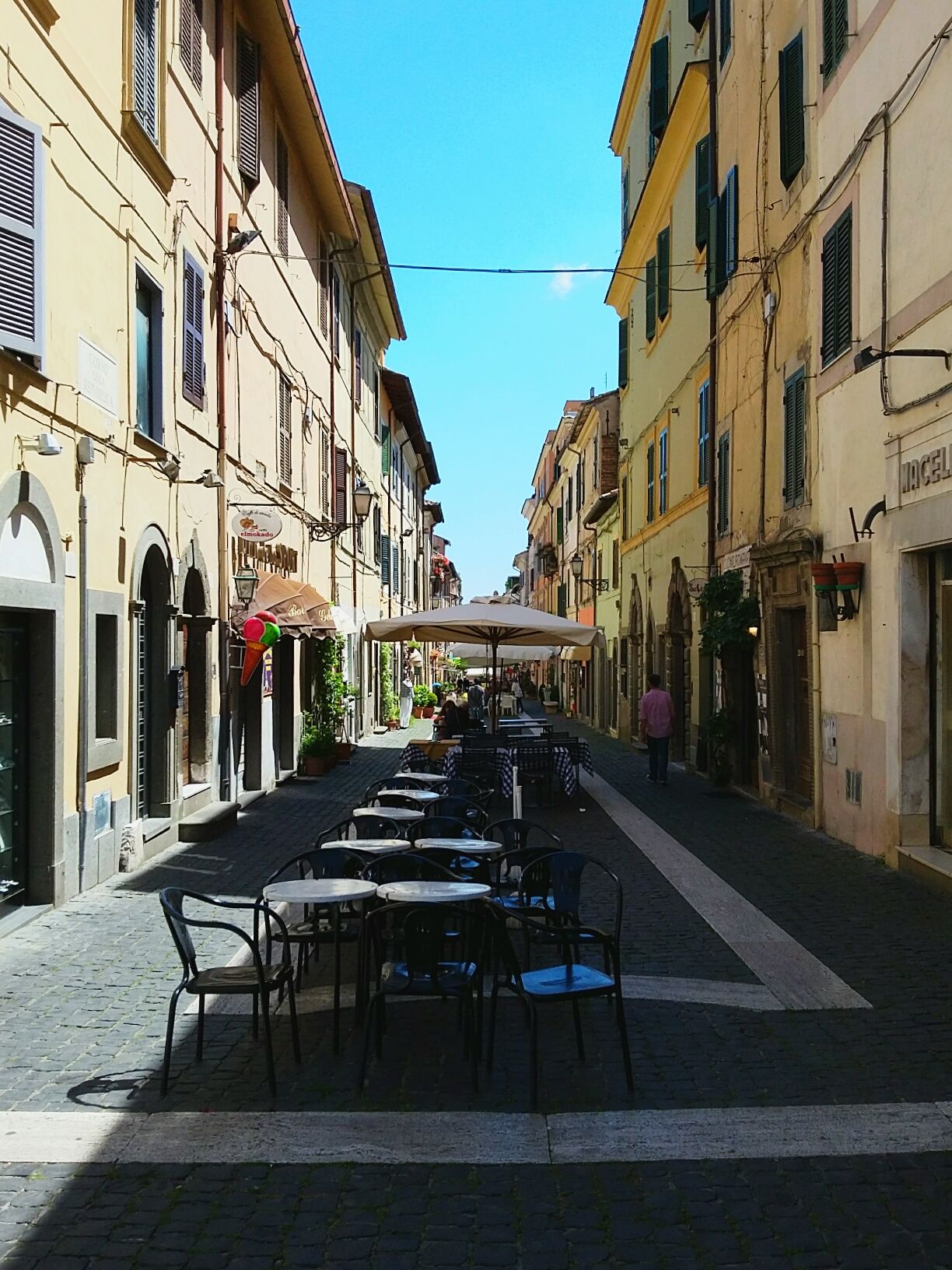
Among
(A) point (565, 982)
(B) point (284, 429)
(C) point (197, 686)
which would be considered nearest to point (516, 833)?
(A) point (565, 982)

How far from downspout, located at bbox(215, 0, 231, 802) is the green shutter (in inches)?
417

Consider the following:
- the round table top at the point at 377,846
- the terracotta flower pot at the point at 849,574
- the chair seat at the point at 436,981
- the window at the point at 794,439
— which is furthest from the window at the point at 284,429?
the chair seat at the point at 436,981

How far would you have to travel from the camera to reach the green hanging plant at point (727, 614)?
1570 cm

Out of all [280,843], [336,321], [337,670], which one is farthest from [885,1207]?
[336,321]

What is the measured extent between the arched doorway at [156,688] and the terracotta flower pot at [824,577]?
6.42 metres

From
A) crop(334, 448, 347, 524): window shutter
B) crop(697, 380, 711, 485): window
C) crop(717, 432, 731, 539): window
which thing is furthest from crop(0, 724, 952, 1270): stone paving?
crop(334, 448, 347, 524): window shutter

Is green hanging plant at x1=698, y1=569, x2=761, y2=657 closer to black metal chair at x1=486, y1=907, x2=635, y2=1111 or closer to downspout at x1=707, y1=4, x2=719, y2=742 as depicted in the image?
downspout at x1=707, y1=4, x2=719, y2=742

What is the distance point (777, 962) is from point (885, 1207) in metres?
3.36

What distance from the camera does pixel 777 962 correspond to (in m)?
7.39

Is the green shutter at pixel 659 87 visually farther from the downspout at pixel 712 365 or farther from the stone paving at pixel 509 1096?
the stone paving at pixel 509 1096

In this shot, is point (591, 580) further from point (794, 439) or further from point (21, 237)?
point (21, 237)

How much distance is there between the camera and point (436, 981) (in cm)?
552

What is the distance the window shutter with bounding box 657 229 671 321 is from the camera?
74.4 feet

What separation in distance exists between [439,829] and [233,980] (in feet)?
9.36
